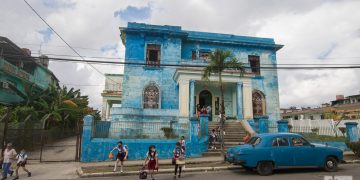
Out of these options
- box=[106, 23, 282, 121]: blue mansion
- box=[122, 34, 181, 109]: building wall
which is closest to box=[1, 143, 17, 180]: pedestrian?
box=[106, 23, 282, 121]: blue mansion

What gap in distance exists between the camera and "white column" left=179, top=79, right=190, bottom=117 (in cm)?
1791

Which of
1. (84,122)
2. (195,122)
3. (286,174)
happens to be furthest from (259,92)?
(84,122)

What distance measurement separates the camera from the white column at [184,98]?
705 inches

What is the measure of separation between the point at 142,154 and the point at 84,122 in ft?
12.1

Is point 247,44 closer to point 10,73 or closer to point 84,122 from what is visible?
point 84,122

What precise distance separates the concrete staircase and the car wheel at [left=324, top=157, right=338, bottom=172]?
223 inches

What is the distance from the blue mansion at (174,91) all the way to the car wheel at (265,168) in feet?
16.7

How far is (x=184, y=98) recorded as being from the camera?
18.1 m

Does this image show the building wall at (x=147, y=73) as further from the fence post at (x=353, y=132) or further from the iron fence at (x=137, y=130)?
the fence post at (x=353, y=132)

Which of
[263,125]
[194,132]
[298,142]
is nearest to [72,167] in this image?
[194,132]

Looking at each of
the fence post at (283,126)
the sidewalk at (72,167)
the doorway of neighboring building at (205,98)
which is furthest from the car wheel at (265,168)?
the doorway of neighboring building at (205,98)

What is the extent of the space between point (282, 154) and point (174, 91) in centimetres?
1217

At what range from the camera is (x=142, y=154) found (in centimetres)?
1367

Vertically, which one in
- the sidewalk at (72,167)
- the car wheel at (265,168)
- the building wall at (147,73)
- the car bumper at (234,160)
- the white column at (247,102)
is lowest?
the sidewalk at (72,167)
